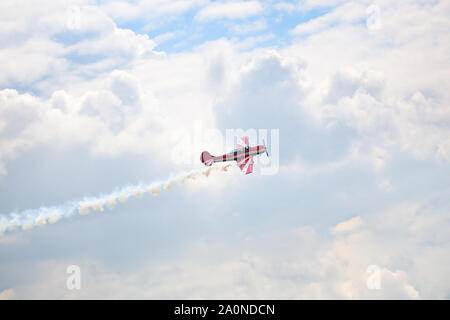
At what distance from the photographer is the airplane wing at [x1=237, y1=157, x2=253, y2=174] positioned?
13432 centimetres

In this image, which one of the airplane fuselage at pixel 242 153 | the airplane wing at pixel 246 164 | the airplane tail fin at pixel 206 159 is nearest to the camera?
the airplane wing at pixel 246 164

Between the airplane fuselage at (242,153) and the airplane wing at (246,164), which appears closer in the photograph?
the airplane wing at (246,164)

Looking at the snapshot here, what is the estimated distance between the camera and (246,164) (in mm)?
138000

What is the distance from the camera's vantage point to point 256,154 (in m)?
142

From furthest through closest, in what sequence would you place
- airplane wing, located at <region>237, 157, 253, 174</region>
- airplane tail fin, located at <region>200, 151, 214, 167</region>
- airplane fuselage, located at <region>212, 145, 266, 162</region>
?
airplane tail fin, located at <region>200, 151, 214, 167</region>
airplane fuselage, located at <region>212, 145, 266, 162</region>
airplane wing, located at <region>237, 157, 253, 174</region>

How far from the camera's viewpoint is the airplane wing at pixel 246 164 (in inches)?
5288

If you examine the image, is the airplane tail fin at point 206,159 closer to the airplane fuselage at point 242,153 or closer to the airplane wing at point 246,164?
the airplane fuselage at point 242,153

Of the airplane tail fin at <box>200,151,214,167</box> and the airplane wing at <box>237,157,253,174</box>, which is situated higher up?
the airplane tail fin at <box>200,151,214,167</box>

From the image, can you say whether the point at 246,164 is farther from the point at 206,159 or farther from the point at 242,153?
the point at 206,159

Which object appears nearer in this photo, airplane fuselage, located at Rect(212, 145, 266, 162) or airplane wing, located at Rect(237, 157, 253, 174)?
airplane wing, located at Rect(237, 157, 253, 174)

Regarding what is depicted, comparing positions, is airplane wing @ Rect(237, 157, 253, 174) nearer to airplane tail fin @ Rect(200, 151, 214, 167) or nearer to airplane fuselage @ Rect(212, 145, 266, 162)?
airplane fuselage @ Rect(212, 145, 266, 162)
